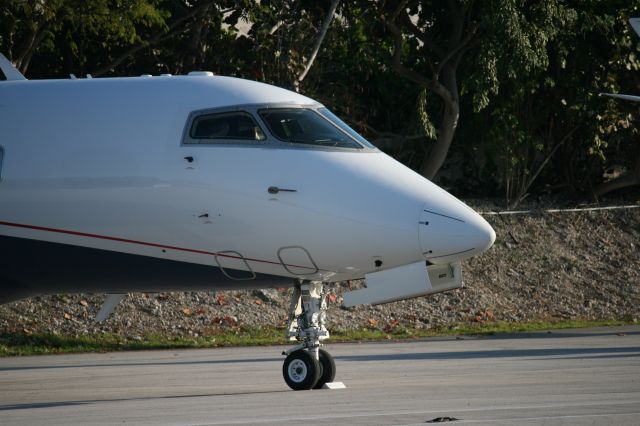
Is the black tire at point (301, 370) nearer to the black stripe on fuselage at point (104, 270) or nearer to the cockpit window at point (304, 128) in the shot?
the black stripe on fuselage at point (104, 270)

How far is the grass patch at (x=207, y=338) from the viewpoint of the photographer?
69.4 ft

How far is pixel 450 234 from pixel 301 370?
7.73ft

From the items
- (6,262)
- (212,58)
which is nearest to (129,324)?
(212,58)

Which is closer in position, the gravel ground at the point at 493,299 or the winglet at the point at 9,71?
the winglet at the point at 9,71

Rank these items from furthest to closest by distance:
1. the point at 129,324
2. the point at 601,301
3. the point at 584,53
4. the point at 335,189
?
1. the point at 584,53
2. the point at 601,301
3. the point at 129,324
4. the point at 335,189

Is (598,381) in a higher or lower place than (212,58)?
lower

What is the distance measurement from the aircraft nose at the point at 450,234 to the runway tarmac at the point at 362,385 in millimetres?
1400

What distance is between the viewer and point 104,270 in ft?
44.6

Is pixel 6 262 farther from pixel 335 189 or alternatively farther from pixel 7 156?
pixel 335 189

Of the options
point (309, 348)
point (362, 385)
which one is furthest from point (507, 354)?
point (309, 348)

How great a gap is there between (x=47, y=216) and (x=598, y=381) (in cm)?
608

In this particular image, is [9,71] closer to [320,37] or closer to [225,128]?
[225,128]

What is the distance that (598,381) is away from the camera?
540 inches

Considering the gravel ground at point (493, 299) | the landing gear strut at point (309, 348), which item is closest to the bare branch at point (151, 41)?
the gravel ground at point (493, 299)
